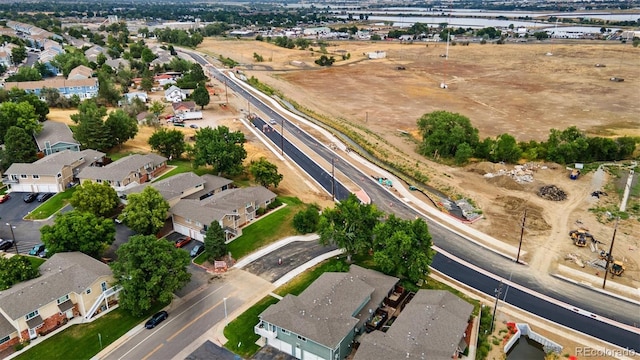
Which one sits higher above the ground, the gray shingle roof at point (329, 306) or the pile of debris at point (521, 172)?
the gray shingle roof at point (329, 306)

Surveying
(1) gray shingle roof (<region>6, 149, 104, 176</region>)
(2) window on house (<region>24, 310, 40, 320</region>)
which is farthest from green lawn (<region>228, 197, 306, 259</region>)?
(1) gray shingle roof (<region>6, 149, 104, 176</region>)

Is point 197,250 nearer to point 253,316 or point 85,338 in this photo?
point 253,316

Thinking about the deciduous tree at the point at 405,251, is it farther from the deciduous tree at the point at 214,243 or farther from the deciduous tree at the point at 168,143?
the deciduous tree at the point at 168,143

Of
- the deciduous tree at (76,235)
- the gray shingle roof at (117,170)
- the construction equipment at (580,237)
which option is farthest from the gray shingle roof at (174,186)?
the construction equipment at (580,237)

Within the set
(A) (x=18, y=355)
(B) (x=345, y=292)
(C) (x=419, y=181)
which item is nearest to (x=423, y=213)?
(C) (x=419, y=181)

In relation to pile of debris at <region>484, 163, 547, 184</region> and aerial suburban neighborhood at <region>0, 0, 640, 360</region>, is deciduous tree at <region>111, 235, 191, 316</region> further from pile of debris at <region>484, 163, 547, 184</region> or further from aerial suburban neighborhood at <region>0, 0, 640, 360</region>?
pile of debris at <region>484, 163, 547, 184</region>

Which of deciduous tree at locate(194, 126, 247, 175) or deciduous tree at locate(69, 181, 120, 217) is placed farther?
deciduous tree at locate(194, 126, 247, 175)
